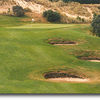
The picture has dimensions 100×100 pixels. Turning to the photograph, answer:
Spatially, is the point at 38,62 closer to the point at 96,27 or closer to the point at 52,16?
the point at 96,27

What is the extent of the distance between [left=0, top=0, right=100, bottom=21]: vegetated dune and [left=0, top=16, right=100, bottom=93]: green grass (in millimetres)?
30690

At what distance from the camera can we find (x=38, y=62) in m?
20.9

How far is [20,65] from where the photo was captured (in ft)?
65.0

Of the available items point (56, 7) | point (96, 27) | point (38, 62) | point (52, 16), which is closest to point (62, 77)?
point (38, 62)

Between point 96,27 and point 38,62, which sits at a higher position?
point 38,62

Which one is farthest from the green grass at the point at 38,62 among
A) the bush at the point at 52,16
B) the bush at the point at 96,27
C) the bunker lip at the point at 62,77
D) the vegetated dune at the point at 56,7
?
the vegetated dune at the point at 56,7

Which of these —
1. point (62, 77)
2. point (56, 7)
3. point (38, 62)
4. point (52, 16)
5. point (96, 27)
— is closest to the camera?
point (62, 77)

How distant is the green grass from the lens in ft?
50.4

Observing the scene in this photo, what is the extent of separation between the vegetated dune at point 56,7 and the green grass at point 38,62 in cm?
3069

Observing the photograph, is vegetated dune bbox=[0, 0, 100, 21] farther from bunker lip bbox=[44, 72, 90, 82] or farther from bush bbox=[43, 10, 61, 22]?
bunker lip bbox=[44, 72, 90, 82]

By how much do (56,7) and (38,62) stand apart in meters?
46.9

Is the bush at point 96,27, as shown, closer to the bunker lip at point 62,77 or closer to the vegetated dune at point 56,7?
the vegetated dune at point 56,7

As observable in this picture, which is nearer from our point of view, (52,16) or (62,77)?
(62,77)

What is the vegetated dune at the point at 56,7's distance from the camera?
61.9 m
